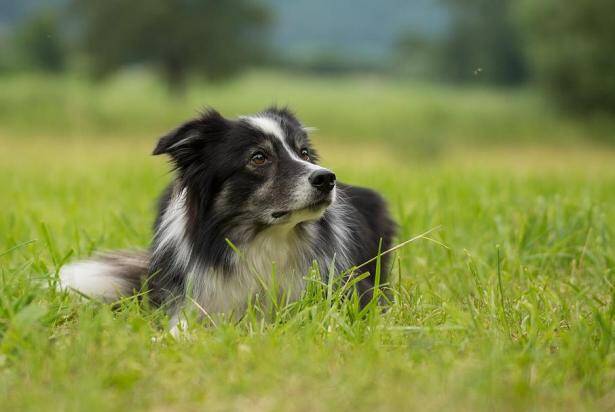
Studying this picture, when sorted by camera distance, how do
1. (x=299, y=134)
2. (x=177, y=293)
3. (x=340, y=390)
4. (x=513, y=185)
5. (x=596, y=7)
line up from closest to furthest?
(x=340, y=390) → (x=177, y=293) → (x=299, y=134) → (x=513, y=185) → (x=596, y=7)

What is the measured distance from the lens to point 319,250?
3.39 meters

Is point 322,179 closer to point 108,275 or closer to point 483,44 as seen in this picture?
point 108,275

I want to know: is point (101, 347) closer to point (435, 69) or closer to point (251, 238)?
point (251, 238)

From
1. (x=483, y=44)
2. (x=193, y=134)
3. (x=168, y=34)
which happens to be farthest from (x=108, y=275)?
(x=483, y=44)

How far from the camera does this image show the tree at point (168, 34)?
19.8m

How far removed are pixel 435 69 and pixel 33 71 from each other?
17.6 m

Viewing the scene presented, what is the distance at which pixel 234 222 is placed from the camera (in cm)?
327

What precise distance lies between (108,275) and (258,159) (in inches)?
40.0

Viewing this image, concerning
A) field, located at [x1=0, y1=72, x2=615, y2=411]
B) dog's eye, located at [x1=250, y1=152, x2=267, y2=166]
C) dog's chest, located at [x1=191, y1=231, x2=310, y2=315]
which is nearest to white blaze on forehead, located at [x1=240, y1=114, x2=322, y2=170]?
dog's eye, located at [x1=250, y1=152, x2=267, y2=166]

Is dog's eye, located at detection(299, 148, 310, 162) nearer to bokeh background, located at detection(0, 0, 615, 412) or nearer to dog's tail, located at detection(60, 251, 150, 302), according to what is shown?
bokeh background, located at detection(0, 0, 615, 412)

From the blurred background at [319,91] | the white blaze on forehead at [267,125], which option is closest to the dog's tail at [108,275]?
the white blaze on forehead at [267,125]

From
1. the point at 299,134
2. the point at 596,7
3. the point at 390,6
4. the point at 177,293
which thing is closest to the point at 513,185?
the point at 299,134

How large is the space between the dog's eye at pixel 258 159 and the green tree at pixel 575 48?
16.2m

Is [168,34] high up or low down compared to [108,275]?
up
